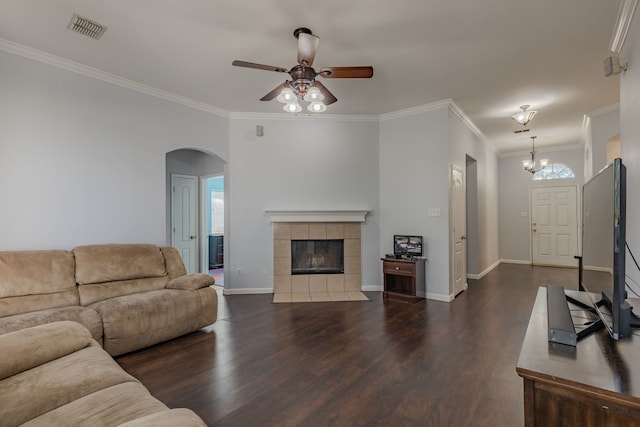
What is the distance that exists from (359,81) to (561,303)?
315 cm

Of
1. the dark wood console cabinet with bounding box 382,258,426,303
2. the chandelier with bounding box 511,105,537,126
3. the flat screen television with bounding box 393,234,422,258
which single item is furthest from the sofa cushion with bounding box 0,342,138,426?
the chandelier with bounding box 511,105,537,126

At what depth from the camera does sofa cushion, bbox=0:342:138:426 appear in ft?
4.35

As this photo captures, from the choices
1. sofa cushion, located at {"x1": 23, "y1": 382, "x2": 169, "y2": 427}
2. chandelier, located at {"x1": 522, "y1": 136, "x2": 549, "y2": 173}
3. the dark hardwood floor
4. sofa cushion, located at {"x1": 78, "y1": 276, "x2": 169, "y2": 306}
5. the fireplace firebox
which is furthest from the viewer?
chandelier, located at {"x1": 522, "y1": 136, "x2": 549, "y2": 173}

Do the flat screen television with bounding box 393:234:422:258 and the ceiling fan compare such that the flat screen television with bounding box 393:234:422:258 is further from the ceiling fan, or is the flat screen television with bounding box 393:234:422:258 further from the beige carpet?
the ceiling fan

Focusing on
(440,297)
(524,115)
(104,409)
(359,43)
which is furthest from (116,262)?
(524,115)

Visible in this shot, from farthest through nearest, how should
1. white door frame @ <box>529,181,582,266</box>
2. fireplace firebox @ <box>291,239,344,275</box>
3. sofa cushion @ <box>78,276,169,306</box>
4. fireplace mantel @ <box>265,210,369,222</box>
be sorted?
white door frame @ <box>529,181,582,266</box> → fireplace firebox @ <box>291,239,344,275</box> → fireplace mantel @ <box>265,210,369,222</box> → sofa cushion @ <box>78,276,169,306</box>

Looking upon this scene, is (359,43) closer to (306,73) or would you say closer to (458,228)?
(306,73)

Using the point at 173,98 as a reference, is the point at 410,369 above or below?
below

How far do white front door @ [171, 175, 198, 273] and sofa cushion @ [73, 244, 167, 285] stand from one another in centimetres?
220

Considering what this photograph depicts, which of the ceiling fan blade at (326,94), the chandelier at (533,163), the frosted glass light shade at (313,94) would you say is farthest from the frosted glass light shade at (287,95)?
the chandelier at (533,163)

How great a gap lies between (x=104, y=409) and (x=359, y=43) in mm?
3274

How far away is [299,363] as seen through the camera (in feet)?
8.68

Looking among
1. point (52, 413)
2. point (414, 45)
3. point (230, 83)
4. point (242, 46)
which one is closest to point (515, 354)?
point (414, 45)

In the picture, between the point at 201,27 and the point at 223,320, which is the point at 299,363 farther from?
the point at 201,27
